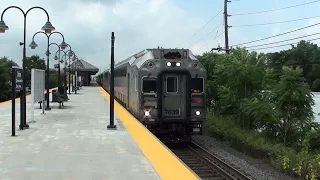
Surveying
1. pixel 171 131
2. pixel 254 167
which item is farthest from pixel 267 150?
pixel 171 131

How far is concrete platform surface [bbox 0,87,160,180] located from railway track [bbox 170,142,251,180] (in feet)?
7.20

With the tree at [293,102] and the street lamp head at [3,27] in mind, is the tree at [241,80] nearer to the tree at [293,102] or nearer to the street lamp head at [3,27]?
the tree at [293,102]

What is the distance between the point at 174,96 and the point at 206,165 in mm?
2976

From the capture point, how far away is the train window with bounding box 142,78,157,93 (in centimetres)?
1460

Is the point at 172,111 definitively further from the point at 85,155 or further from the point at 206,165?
the point at 85,155

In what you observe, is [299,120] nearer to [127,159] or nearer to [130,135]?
[130,135]

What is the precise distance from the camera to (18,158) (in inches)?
339

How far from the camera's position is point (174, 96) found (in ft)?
48.3

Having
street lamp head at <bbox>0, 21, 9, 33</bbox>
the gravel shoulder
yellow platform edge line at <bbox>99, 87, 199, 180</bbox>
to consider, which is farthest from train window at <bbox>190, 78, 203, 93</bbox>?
street lamp head at <bbox>0, 21, 9, 33</bbox>

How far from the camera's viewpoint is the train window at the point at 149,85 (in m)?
14.6

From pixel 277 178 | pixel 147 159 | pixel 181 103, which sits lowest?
pixel 277 178

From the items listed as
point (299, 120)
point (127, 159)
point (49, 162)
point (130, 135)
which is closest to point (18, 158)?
point (49, 162)

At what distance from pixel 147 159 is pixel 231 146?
33.4ft

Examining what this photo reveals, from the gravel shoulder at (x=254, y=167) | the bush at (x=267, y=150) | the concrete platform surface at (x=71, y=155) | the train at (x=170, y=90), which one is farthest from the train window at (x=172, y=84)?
the bush at (x=267, y=150)
